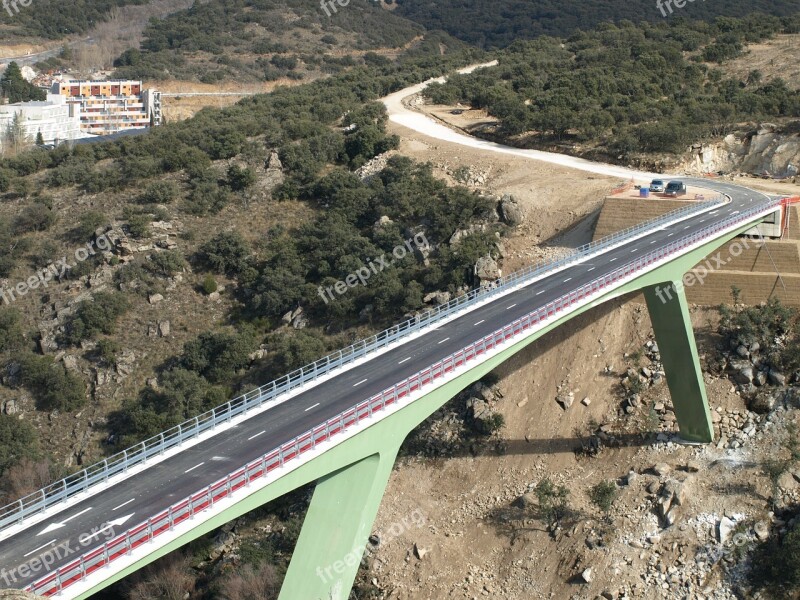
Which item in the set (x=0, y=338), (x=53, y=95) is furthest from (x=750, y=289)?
(x=53, y=95)

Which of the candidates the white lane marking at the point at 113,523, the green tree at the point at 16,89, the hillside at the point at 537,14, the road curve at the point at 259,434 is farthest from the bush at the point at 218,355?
the hillside at the point at 537,14

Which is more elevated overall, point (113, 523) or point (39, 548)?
point (39, 548)

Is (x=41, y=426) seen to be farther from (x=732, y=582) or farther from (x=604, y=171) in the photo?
(x=604, y=171)

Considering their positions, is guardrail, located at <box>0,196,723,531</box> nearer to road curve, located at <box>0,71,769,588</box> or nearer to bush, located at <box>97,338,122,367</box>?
road curve, located at <box>0,71,769,588</box>

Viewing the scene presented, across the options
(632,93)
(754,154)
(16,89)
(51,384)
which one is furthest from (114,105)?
(754,154)

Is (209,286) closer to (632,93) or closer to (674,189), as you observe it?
(674,189)

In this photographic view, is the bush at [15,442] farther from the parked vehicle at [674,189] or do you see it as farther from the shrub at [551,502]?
the parked vehicle at [674,189]
